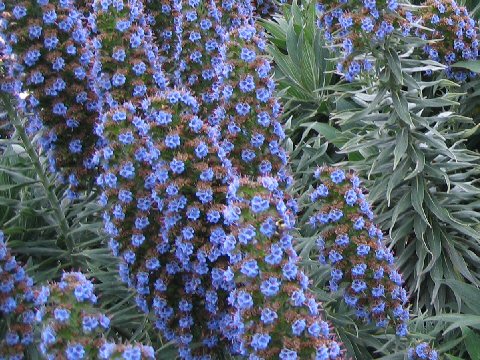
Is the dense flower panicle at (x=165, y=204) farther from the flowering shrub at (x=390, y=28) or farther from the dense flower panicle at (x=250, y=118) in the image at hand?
the flowering shrub at (x=390, y=28)

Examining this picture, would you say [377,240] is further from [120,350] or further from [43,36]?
[43,36]

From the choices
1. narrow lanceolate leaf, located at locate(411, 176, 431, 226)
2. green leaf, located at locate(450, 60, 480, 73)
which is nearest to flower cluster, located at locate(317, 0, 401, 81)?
narrow lanceolate leaf, located at locate(411, 176, 431, 226)

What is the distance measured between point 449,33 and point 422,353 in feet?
8.33

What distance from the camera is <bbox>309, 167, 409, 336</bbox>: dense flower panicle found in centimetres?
334

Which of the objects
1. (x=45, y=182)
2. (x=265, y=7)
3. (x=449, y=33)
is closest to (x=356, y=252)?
(x=45, y=182)

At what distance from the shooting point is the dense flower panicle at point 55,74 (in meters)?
3.93

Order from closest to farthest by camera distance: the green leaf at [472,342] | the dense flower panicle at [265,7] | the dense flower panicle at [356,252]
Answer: the dense flower panicle at [356,252], the green leaf at [472,342], the dense flower panicle at [265,7]

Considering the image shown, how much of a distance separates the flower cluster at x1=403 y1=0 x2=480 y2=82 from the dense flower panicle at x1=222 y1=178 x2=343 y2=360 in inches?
108

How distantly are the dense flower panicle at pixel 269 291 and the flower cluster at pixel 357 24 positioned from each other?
1.78 meters

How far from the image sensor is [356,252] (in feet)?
11.0

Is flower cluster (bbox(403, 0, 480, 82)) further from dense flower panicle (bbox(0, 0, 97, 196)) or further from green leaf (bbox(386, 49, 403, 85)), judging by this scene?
dense flower panicle (bbox(0, 0, 97, 196))

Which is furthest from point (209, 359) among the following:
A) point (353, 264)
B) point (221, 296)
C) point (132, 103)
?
point (132, 103)

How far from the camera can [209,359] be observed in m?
3.32

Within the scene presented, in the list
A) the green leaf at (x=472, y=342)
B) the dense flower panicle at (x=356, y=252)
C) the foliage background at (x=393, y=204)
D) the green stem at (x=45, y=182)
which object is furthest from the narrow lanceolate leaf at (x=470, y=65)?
the green stem at (x=45, y=182)
